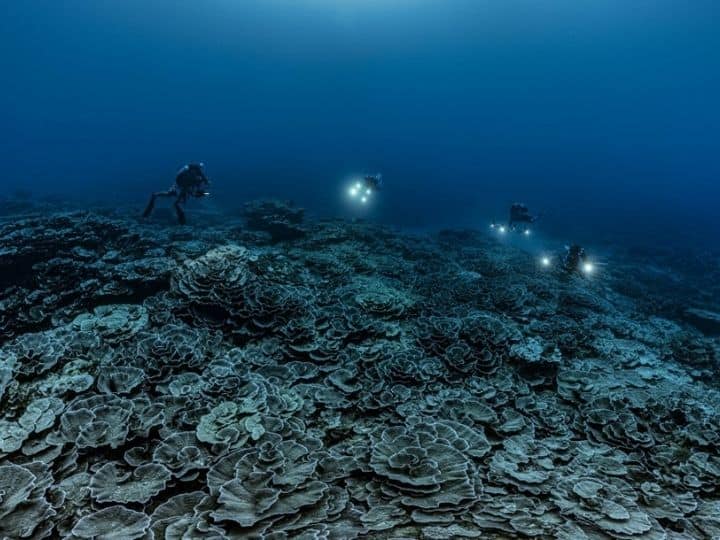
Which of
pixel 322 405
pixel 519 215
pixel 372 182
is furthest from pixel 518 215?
pixel 322 405

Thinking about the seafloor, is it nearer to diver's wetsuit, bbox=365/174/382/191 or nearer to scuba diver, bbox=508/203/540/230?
diver's wetsuit, bbox=365/174/382/191

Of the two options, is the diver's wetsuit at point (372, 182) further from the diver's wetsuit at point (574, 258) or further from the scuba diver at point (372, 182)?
the diver's wetsuit at point (574, 258)

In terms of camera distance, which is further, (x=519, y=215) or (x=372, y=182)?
(x=519, y=215)

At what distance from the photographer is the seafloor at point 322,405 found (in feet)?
10.9

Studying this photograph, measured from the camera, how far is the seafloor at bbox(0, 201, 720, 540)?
332 cm

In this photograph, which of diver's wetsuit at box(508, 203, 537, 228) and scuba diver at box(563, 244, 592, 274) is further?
diver's wetsuit at box(508, 203, 537, 228)

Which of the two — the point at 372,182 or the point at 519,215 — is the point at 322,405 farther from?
the point at 519,215

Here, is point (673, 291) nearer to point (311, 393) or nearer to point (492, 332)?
point (492, 332)

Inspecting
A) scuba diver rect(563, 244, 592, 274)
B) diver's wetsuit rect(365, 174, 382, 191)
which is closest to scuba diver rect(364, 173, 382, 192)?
diver's wetsuit rect(365, 174, 382, 191)

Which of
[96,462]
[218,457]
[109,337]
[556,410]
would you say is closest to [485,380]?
[556,410]

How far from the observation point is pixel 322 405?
5.31 metres

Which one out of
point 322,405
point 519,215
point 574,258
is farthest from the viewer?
point 519,215

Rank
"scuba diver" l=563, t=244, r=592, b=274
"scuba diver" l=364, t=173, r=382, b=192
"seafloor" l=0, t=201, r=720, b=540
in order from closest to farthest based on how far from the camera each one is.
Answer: "seafloor" l=0, t=201, r=720, b=540 → "scuba diver" l=563, t=244, r=592, b=274 → "scuba diver" l=364, t=173, r=382, b=192

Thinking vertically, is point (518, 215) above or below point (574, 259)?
above
